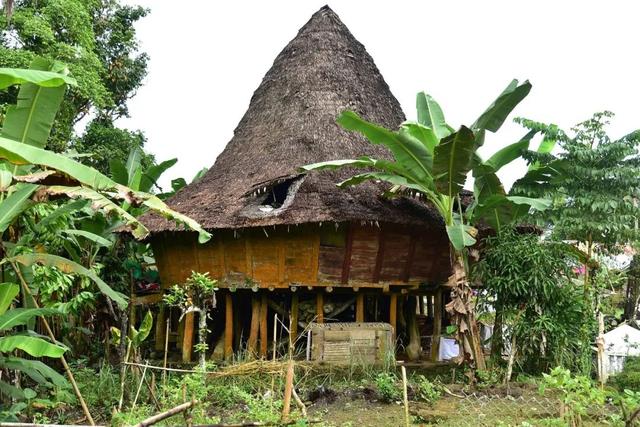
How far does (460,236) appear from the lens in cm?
770

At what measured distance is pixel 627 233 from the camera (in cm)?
880

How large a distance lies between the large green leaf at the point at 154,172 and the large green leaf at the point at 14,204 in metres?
6.06

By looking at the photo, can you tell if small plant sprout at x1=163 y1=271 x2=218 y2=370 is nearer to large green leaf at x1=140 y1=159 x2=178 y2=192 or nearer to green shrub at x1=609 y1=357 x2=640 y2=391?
large green leaf at x1=140 y1=159 x2=178 y2=192

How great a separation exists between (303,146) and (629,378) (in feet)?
20.3

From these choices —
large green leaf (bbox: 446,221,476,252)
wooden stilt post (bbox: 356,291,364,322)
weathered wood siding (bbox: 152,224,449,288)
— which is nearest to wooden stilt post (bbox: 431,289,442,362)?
weathered wood siding (bbox: 152,224,449,288)

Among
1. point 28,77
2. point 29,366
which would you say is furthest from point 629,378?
point 28,77

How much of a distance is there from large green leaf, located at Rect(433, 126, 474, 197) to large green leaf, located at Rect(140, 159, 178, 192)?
5630mm

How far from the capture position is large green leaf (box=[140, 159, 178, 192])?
36.8ft

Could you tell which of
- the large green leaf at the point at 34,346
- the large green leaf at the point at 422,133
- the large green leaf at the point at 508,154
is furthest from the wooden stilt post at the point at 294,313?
the large green leaf at the point at 34,346

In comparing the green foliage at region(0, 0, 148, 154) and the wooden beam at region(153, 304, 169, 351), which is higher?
the green foliage at region(0, 0, 148, 154)

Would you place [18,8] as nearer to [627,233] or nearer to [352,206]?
[352,206]

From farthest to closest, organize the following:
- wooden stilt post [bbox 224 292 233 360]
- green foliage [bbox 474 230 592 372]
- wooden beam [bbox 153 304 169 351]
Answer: wooden beam [bbox 153 304 169 351] < wooden stilt post [bbox 224 292 233 360] < green foliage [bbox 474 230 592 372]

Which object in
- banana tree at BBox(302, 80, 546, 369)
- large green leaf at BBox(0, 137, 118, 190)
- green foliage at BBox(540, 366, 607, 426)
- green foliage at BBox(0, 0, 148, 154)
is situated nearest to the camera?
green foliage at BBox(540, 366, 607, 426)

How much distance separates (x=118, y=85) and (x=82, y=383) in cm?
1197
